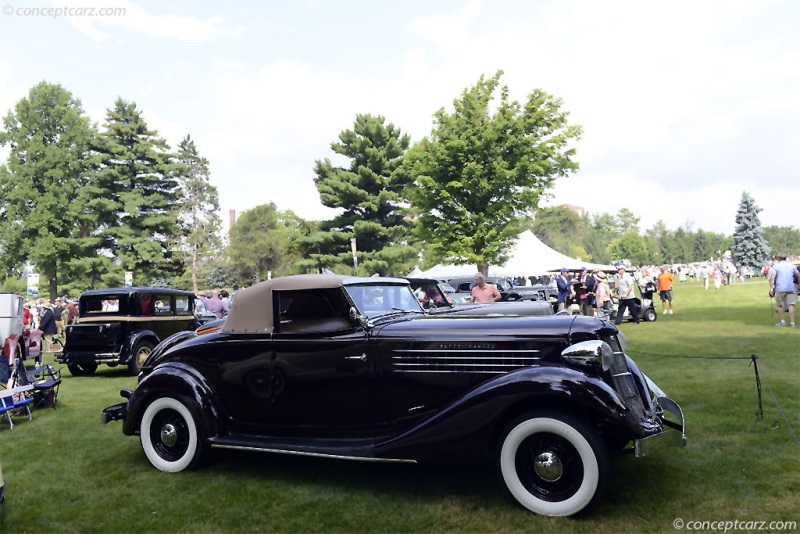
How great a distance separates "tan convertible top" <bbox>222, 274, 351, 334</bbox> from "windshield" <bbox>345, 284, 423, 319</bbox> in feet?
0.61

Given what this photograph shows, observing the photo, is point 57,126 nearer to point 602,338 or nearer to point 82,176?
point 82,176

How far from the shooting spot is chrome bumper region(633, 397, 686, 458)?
398 centimetres

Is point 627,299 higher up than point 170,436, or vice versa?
point 627,299

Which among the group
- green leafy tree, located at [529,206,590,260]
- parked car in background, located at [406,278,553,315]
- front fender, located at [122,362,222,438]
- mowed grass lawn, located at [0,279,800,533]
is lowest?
mowed grass lawn, located at [0,279,800,533]

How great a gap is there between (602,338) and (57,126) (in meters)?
46.7

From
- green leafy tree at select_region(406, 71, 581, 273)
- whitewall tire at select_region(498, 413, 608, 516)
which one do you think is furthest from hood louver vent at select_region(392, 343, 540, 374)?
green leafy tree at select_region(406, 71, 581, 273)

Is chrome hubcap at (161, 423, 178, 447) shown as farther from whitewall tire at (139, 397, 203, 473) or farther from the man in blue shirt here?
the man in blue shirt

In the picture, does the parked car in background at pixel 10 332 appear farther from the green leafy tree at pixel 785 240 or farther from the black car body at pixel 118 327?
the green leafy tree at pixel 785 240

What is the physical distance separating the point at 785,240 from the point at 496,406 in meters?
125

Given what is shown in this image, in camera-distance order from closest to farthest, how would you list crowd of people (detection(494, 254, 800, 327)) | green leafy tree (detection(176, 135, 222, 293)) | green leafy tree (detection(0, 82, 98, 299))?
crowd of people (detection(494, 254, 800, 327)), green leafy tree (detection(0, 82, 98, 299)), green leafy tree (detection(176, 135, 222, 293))

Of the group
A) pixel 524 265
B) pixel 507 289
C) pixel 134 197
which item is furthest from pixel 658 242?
pixel 507 289

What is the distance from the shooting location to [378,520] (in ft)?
13.4

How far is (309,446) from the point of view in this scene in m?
4.84

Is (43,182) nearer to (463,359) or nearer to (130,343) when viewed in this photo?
(130,343)
